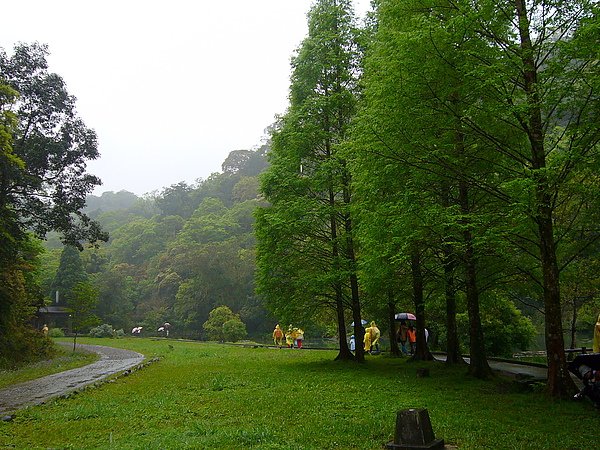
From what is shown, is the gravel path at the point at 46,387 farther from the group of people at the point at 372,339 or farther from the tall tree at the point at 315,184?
the group of people at the point at 372,339

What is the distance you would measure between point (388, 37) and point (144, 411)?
9200 millimetres

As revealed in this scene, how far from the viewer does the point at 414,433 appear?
5715mm

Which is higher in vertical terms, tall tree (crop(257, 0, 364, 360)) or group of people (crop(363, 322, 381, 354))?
tall tree (crop(257, 0, 364, 360))

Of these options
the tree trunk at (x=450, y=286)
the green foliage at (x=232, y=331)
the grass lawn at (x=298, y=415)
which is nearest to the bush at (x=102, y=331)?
the green foliage at (x=232, y=331)

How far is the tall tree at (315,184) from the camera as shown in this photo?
15938 mm

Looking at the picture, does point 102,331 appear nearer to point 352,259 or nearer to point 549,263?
point 352,259

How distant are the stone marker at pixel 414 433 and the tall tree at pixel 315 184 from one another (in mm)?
9455

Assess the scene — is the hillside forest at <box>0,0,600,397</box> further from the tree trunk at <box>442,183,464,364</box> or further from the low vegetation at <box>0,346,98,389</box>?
the low vegetation at <box>0,346,98,389</box>

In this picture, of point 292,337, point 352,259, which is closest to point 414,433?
point 352,259

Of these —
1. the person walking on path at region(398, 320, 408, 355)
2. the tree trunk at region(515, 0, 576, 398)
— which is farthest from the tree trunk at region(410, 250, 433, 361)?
the tree trunk at region(515, 0, 576, 398)

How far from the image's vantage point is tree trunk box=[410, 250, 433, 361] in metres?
14.3

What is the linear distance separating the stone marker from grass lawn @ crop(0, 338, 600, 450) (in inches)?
17.0

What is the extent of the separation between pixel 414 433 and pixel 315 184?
11.1 metres

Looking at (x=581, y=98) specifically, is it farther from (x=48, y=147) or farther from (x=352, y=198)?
(x=48, y=147)
